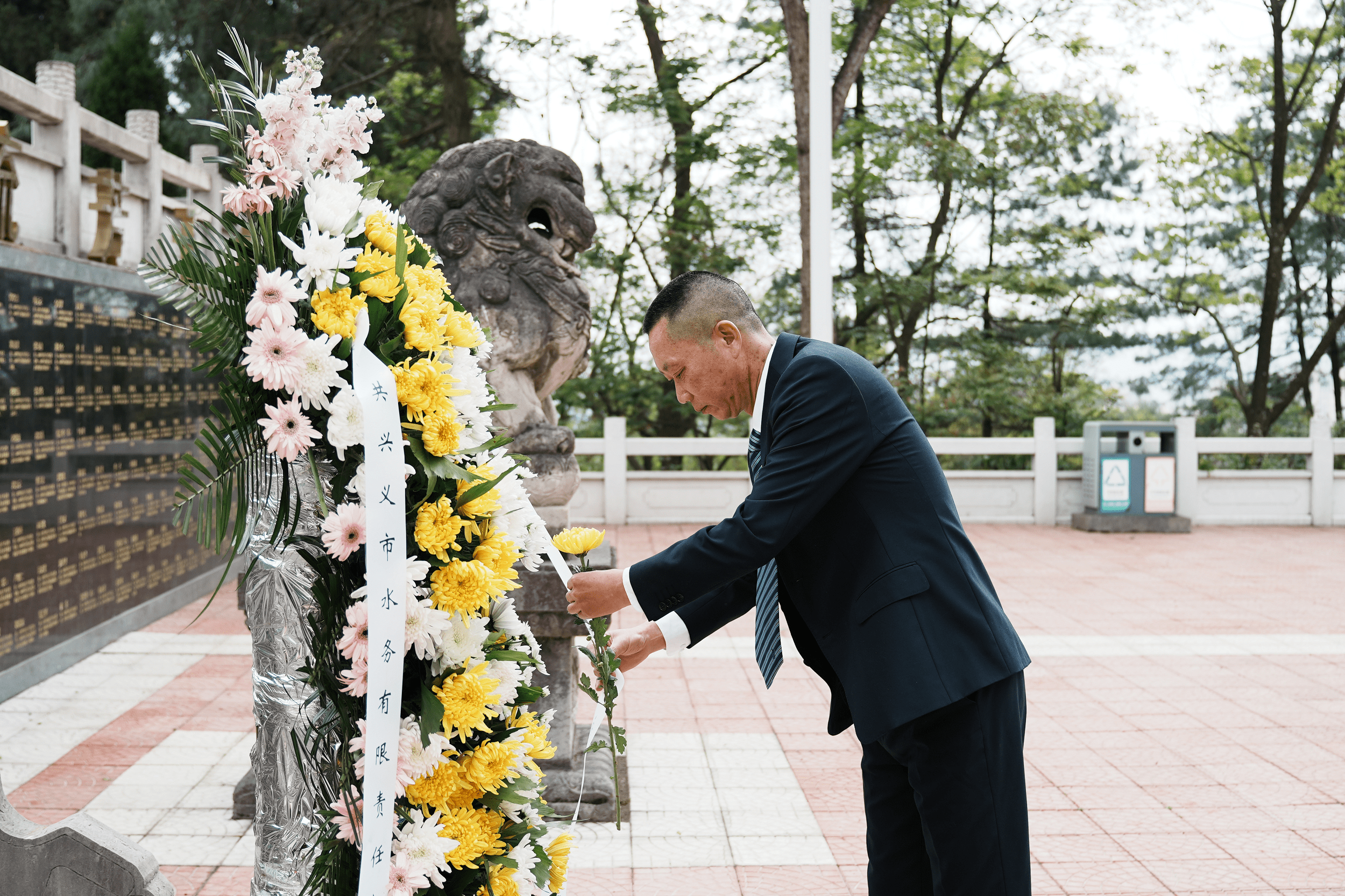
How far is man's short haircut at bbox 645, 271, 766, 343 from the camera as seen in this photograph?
2377 millimetres

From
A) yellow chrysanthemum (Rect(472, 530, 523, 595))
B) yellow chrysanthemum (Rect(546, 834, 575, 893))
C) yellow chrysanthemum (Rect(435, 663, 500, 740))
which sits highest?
yellow chrysanthemum (Rect(472, 530, 523, 595))

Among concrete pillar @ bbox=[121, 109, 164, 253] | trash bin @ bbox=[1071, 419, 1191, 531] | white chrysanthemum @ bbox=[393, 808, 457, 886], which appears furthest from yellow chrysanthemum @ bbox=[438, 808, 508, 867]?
trash bin @ bbox=[1071, 419, 1191, 531]

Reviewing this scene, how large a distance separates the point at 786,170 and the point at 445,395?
12985 mm

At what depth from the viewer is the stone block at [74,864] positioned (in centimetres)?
203

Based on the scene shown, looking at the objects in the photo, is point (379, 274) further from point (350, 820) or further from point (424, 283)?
point (350, 820)

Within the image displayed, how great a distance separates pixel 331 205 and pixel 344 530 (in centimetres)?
62

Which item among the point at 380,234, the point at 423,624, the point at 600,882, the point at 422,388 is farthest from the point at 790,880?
the point at 380,234

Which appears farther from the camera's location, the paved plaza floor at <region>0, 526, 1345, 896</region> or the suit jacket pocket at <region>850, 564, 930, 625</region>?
the paved plaza floor at <region>0, 526, 1345, 896</region>

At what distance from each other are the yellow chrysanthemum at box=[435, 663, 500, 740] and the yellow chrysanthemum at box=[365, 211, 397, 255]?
843 millimetres

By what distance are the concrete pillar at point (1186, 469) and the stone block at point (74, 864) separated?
12.7m

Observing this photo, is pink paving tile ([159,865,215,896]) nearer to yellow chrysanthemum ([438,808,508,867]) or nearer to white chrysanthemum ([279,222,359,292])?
yellow chrysanthemum ([438,808,508,867])

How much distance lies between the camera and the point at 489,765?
7.05ft

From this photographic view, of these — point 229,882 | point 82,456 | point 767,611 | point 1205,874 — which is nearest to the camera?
point 767,611

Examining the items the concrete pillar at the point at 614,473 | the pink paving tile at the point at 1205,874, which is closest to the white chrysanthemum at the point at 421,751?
the pink paving tile at the point at 1205,874
